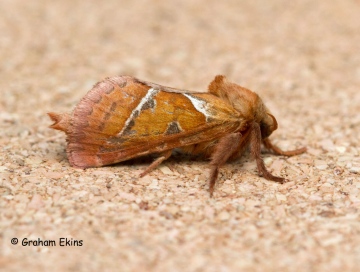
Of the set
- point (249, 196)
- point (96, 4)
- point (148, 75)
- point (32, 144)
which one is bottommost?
point (249, 196)

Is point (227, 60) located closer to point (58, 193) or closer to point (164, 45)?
point (164, 45)

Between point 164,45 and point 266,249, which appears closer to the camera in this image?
point 266,249

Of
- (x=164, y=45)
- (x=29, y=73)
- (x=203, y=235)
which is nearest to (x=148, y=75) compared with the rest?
(x=164, y=45)

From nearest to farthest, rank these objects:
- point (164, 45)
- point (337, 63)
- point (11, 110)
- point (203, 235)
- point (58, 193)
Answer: point (203, 235)
point (58, 193)
point (11, 110)
point (337, 63)
point (164, 45)

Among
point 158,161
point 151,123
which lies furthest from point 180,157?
point 151,123
